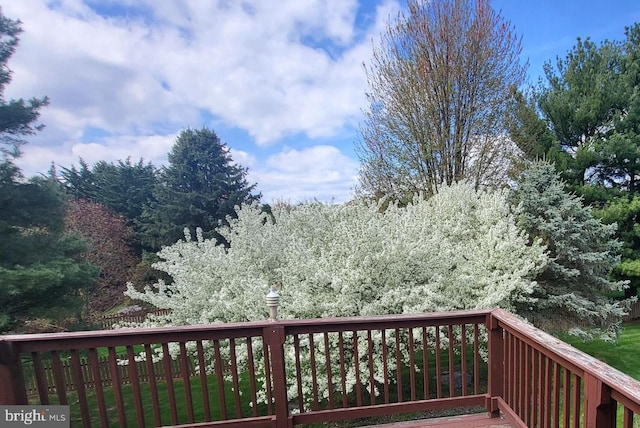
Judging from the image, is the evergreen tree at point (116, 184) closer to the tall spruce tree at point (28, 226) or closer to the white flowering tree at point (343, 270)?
the tall spruce tree at point (28, 226)

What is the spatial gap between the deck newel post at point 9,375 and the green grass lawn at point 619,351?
25.9 ft

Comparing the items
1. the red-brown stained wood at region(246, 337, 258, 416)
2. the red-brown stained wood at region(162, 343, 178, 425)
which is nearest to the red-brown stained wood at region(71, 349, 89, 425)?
the red-brown stained wood at region(162, 343, 178, 425)

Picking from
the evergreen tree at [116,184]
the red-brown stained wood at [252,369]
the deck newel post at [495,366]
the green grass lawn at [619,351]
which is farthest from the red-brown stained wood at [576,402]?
the evergreen tree at [116,184]

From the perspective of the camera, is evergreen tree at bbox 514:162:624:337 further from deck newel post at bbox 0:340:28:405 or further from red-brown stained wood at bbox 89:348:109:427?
deck newel post at bbox 0:340:28:405

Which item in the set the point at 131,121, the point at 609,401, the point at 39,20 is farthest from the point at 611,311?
the point at 131,121

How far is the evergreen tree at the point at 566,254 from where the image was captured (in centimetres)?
549

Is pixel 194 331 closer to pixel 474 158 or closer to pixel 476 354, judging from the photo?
pixel 476 354

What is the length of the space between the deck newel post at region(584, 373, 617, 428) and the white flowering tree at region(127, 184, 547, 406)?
2.25 metres

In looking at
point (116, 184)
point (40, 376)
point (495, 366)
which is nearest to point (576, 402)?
point (495, 366)

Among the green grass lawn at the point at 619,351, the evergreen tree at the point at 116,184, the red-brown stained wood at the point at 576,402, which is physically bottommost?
the green grass lawn at the point at 619,351

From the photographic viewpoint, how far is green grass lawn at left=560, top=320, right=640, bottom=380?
5.57 metres

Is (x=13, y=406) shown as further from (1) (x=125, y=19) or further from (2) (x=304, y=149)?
(2) (x=304, y=149)

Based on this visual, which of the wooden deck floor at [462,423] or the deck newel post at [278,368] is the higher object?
the deck newel post at [278,368]

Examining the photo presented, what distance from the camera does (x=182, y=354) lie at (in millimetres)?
1799
